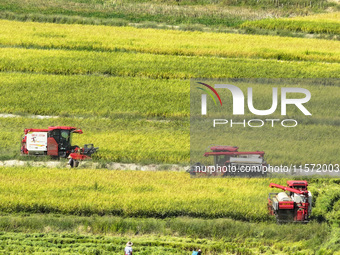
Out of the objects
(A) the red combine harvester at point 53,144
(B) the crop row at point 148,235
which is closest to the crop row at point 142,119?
(A) the red combine harvester at point 53,144

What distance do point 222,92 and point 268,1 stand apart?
26766 millimetres

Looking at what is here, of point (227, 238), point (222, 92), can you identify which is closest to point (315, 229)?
point (227, 238)

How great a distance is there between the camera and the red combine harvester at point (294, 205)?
2108 cm

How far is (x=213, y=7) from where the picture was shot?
58594mm

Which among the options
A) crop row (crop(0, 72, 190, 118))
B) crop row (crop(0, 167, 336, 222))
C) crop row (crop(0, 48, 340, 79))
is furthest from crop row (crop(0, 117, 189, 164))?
crop row (crop(0, 48, 340, 79))

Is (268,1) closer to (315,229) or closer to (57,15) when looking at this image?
(57,15)

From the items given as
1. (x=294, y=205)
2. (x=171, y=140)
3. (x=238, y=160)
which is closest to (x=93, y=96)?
(x=171, y=140)

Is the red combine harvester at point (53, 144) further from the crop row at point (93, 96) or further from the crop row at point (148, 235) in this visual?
the crop row at point (148, 235)

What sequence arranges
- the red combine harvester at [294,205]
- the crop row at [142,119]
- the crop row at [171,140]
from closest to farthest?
the red combine harvester at [294,205] < the crop row at [171,140] < the crop row at [142,119]

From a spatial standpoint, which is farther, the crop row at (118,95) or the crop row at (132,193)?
the crop row at (118,95)

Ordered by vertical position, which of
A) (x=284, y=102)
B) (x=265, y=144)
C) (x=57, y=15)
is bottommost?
(x=265, y=144)

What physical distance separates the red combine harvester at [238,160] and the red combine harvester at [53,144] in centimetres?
540

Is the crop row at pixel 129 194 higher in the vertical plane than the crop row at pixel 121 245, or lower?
higher

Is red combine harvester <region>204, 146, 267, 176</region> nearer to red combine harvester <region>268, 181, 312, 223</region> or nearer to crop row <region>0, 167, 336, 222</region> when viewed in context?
crop row <region>0, 167, 336, 222</region>
